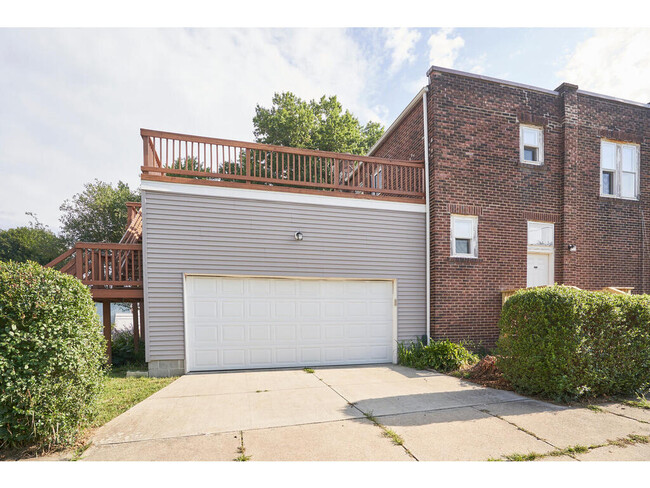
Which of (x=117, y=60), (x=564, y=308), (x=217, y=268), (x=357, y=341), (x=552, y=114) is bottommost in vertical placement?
(x=357, y=341)

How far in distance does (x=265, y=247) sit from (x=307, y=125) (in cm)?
1635

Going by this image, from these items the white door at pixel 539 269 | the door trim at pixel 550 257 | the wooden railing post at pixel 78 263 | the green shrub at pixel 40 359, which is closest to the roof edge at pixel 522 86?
the door trim at pixel 550 257

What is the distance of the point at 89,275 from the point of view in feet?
21.1

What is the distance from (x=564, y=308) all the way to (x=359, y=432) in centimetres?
349

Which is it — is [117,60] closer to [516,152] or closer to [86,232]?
[516,152]

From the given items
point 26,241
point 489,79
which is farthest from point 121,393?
point 26,241

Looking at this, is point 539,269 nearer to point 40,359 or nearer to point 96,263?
point 40,359

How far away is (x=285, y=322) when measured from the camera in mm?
6930

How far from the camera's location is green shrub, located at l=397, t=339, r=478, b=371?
6629 mm

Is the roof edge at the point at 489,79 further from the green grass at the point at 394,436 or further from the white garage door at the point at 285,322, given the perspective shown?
the green grass at the point at 394,436

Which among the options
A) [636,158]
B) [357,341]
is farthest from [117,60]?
[636,158]

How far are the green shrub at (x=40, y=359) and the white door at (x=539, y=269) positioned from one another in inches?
371

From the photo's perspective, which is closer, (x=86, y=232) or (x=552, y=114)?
(x=552, y=114)

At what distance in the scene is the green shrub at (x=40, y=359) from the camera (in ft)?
9.46
